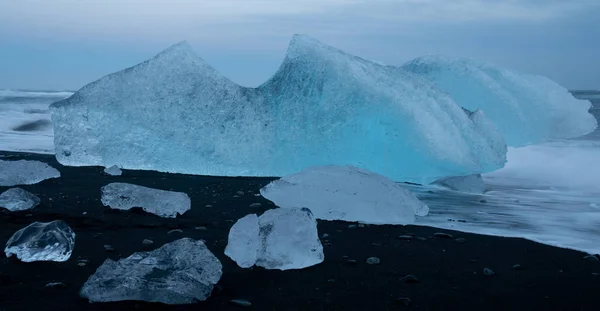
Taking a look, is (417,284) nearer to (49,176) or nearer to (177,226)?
(177,226)

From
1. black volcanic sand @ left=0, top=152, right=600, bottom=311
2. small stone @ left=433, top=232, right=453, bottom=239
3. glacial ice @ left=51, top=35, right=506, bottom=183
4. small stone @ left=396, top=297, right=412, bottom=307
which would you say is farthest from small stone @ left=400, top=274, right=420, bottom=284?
glacial ice @ left=51, top=35, right=506, bottom=183

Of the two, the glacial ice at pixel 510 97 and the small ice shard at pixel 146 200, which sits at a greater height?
the glacial ice at pixel 510 97

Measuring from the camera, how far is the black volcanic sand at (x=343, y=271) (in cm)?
232

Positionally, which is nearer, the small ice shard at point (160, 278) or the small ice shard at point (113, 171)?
the small ice shard at point (160, 278)

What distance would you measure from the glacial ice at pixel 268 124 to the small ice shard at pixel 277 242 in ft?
9.63

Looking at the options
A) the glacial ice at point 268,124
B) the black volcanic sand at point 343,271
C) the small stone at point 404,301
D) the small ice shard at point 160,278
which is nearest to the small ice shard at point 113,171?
the glacial ice at point 268,124

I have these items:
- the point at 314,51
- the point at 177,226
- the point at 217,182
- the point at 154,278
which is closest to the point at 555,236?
the point at 177,226

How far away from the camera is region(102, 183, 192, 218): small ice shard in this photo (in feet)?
12.9

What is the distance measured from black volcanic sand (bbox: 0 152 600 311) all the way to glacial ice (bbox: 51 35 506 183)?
5.82 feet

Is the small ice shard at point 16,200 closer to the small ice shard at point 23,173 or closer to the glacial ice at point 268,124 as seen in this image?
the small ice shard at point 23,173

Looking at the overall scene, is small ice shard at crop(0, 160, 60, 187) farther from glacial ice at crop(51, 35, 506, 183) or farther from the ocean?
the ocean

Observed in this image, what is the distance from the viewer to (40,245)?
2764mm

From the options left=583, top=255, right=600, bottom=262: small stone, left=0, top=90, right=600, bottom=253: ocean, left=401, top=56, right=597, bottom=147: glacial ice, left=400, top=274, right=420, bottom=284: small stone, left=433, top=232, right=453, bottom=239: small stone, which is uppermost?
left=401, top=56, right=597, bottom=147: glacial ice

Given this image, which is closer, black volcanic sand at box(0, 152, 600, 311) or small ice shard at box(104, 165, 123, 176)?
black volcanic sand at box(0, 152, 600, 311)
